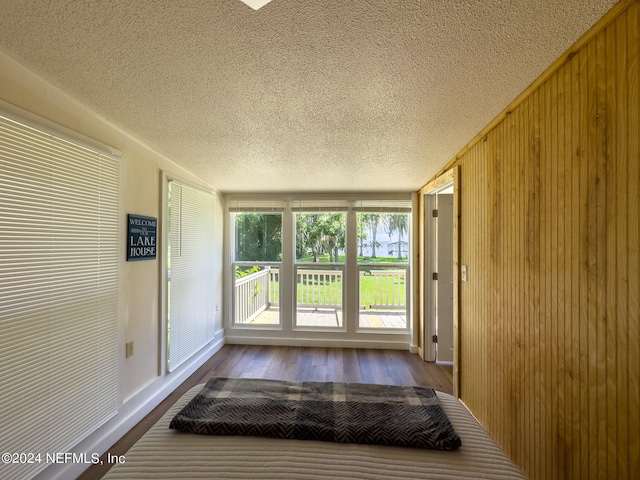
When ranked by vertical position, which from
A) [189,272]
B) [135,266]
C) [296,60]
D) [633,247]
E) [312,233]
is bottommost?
[189,272]

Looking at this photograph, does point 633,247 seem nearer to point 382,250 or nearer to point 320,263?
point 382,250

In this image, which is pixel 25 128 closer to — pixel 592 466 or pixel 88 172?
pixel 88 172

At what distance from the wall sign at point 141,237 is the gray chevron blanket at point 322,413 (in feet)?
3.90

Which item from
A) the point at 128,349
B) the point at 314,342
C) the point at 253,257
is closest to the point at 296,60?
the point at 128,349

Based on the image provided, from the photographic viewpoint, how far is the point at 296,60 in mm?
1084

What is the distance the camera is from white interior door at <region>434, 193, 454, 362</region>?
10.3 feet

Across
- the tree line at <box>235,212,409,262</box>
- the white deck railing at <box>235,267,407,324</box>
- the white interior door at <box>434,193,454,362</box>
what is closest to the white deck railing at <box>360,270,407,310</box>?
the white deck railing at <box>235,267,407,324</box>

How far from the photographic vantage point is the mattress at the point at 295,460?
981 millimetres

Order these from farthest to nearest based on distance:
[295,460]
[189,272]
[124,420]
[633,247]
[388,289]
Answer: [388,289] < [189,272] < [124,420] < [295,460] < [633,247]

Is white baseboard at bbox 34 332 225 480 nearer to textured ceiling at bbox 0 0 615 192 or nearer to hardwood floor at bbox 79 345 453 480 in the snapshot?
hardwood floor at bbox 79 345 453 480

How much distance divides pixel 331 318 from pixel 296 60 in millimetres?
3421

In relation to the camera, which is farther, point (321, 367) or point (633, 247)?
point (321, 367)

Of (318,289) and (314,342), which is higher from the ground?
(318,289)

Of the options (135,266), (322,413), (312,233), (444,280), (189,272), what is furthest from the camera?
(312,233)
